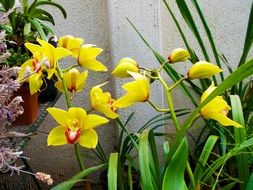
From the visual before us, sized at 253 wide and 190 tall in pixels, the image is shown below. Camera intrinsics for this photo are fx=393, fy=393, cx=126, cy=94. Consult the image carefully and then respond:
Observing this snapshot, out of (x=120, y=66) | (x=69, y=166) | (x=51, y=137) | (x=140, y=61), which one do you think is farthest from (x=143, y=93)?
(x=69, y=166)

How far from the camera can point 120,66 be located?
803mm

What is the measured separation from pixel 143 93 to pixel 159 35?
2.11 ft

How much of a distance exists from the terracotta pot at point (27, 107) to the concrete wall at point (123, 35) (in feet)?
1.52

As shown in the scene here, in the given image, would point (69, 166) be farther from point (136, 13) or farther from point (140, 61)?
point (136, 13)

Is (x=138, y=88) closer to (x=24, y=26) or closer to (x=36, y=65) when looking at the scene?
(x=36, y=65)

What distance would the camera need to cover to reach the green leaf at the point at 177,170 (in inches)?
26.8

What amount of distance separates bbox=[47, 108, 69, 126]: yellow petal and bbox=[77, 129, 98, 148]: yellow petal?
0.04 meters

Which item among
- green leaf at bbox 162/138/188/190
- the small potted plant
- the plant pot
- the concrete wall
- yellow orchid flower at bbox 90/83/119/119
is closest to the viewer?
green leaf at bbox 162/138/188/190

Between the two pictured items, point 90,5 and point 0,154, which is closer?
point 0,154

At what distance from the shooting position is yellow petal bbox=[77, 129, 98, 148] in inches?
29.7

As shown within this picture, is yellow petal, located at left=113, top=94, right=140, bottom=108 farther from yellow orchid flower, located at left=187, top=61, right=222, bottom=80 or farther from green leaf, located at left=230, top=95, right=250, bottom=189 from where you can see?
green leaf, located at left=230, top=95, right=250, bottom=189

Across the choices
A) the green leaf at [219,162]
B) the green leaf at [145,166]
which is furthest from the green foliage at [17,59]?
the green leaf at [219,162]

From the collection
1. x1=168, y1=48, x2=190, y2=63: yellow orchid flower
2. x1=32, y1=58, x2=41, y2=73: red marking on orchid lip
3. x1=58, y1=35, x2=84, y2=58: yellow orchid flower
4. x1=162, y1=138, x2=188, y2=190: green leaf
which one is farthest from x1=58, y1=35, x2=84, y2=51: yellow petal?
x1=162, y1=138, x2=188, y2=190: green leaf

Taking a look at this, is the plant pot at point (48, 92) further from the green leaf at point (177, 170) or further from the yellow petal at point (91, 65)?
the green leaf at point (177, 170)
